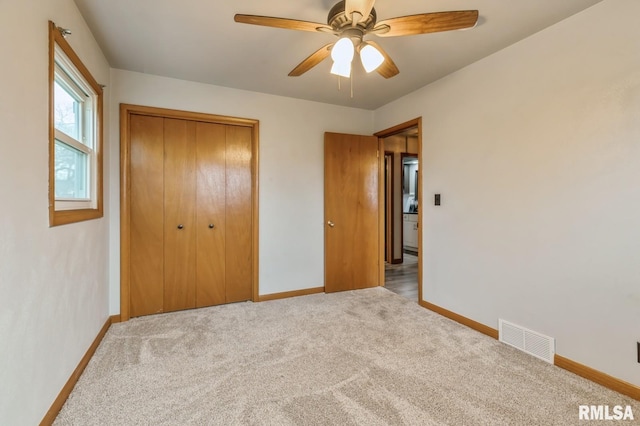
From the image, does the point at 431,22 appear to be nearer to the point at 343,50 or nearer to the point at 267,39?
the point at 343,50

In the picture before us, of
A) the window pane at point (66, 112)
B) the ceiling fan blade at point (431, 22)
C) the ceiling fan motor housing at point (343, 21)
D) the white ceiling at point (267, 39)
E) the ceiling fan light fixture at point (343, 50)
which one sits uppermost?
the white ceiling at point (267, 39)

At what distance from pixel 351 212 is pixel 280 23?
253 centimetres

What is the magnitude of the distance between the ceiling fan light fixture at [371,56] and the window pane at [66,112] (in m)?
1.91

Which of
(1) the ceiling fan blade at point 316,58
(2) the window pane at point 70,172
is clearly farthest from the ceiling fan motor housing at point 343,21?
(2) the window pane at point 70,172

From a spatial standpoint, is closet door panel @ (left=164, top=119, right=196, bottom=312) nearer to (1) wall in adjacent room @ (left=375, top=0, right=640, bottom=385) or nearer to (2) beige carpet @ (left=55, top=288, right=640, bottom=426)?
(2) beige carpet @ (left=55, top=288, right=640, bottom=426)

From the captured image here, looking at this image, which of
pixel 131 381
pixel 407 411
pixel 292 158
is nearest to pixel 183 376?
pixel 131 381

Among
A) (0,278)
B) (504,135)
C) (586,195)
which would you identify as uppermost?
(504,135)

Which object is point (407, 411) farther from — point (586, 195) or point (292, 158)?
point (292, 158)

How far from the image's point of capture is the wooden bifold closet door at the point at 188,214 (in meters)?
2.93

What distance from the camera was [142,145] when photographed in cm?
291

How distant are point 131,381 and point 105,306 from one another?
1069mm

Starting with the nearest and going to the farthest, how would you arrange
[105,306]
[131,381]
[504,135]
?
[131,381]
[504,135]
[105,306]

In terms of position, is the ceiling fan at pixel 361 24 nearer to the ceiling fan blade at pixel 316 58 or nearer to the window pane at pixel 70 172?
the ceiling fan blade at pixel 316 58

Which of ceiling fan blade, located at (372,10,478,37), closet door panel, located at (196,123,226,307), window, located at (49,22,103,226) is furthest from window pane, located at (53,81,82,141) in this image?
ceiling fan blade, located at (372,10,478,37)
